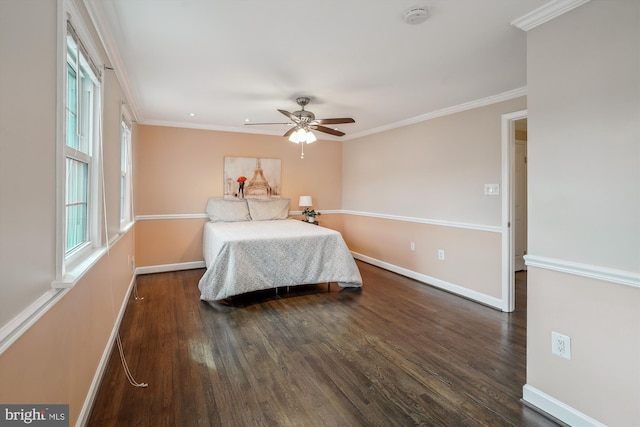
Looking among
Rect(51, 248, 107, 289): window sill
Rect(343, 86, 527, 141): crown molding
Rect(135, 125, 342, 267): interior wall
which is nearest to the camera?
Rect(51, 248, 107, 289): window sill

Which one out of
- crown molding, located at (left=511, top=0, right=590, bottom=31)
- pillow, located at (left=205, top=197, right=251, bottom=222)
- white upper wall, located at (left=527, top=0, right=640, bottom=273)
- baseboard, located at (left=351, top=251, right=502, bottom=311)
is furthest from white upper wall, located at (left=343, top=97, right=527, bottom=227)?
pillow, located at (left=205, top=197, right=251, bottom=222)

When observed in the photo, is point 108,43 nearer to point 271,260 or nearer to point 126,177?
point 126,177

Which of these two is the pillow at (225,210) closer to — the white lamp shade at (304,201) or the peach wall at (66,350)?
the white lamp shade at (304,201)

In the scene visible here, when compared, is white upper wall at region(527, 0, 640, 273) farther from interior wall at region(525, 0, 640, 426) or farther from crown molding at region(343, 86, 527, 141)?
crown molding at region(343, 86, 527, 141)

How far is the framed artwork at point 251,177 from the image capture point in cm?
533

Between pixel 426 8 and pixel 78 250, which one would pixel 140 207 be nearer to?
pixel 78 250

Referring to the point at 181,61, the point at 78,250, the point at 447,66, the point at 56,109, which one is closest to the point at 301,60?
the point at 181,61

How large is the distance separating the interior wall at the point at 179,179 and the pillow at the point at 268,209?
1.68 feet

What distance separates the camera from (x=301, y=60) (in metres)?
2.60

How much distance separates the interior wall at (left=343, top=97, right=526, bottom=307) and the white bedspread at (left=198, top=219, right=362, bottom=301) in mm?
1242

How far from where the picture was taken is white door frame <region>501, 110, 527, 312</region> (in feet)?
11.1

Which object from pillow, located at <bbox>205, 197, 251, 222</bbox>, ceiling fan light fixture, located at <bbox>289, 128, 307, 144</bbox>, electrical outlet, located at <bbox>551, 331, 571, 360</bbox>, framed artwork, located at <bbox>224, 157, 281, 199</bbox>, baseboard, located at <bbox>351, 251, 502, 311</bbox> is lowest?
baseboard, located at <bbox>351, 251, 502, 311</bbox>

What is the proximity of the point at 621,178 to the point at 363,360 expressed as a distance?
1.93 m

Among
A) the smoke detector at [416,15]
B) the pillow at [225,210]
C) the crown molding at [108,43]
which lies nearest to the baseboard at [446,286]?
the pillow at [225,210]
